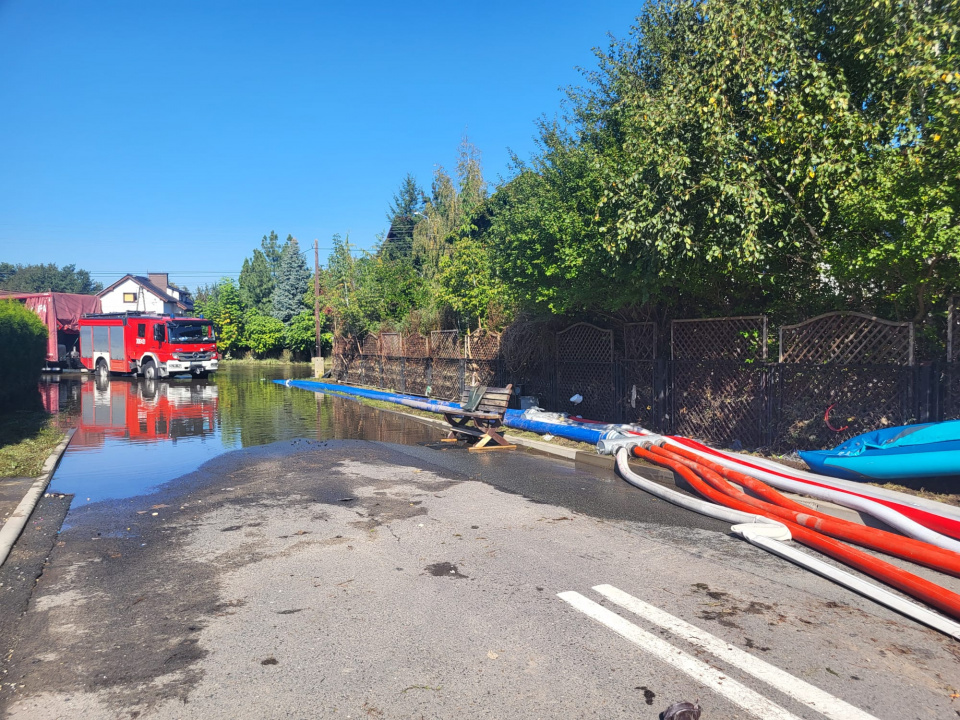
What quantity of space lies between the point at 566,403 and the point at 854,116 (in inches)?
333

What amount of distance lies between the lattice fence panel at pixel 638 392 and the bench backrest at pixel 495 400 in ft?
7.84

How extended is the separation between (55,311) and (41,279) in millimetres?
118370

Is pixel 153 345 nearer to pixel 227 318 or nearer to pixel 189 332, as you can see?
pixel 189 332

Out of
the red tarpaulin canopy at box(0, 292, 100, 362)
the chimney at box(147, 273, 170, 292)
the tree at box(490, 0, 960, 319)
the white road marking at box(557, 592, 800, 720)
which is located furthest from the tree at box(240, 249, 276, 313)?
the white road marking at box(557, 592, 800, 720)

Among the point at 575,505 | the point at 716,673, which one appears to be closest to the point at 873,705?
the point at 716,673

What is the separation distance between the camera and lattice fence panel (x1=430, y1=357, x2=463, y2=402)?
19266 mm

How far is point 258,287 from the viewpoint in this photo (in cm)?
7556

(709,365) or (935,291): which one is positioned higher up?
(935,291)

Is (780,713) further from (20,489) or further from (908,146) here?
(20,489)

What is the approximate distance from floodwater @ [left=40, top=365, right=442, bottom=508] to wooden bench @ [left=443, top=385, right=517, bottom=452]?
25.5 inches

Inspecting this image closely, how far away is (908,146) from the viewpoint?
26.5ft

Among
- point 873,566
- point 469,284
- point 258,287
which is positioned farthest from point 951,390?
point 258,287

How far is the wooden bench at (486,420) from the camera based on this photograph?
1180 cm

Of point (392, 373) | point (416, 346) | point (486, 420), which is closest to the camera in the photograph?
point (486, 420)
